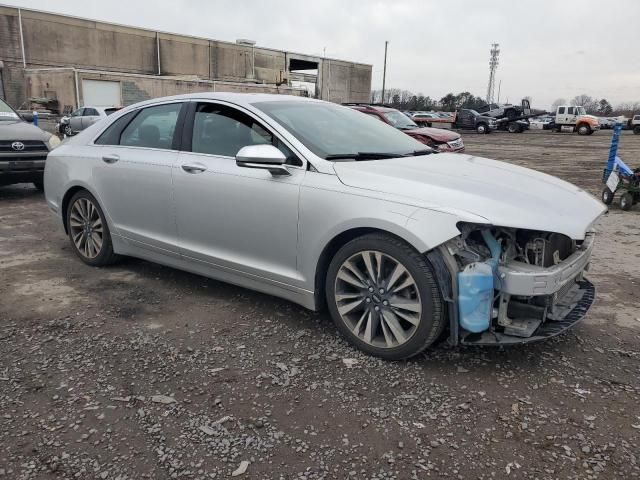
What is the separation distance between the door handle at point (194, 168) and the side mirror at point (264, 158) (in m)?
0.57

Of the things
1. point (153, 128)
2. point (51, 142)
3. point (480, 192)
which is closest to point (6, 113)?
point (51, 142)

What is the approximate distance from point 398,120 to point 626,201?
6.02m

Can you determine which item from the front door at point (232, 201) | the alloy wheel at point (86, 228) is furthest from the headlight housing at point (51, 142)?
the front door at point (232, 201)

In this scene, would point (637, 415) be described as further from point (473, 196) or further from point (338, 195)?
point (338, 195)

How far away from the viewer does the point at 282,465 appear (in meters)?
2.31

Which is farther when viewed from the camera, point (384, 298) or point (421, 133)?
point (421, 133)

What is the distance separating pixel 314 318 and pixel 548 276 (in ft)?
5.45

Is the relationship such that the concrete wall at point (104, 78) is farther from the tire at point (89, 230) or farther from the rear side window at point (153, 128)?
the rear side window at point (153, 128)

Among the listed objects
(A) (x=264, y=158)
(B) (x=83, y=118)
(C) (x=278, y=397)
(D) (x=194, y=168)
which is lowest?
(C) (x=278, y=397)

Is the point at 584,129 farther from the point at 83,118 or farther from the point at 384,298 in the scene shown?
the point at 384,298

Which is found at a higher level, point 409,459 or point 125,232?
point 125,232

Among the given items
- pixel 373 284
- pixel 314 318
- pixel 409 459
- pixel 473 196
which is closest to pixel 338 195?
pixel 373 284

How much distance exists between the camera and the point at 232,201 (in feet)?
12.0

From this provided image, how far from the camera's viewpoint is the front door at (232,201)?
3455 millimetres
